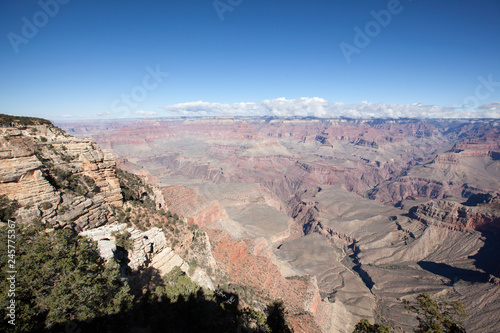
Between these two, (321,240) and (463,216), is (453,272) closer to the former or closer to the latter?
(463,216)

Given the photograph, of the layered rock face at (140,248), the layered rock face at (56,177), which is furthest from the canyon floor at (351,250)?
the layered rock face at (56,177)

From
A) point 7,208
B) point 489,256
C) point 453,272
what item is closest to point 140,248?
point 7,208

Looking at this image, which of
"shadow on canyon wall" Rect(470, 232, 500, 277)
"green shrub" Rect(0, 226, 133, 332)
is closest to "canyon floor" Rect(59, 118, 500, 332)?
"shadow on canyon wall" Rect(470, 232, 500, 277)

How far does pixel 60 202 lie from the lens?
1558cm

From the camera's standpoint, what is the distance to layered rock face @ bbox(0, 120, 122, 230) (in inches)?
543

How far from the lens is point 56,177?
1781 cm

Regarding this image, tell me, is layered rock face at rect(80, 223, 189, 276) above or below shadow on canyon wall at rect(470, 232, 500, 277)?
above

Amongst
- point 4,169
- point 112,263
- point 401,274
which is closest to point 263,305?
point 112,263

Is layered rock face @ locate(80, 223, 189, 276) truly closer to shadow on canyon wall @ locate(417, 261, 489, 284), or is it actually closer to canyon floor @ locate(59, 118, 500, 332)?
canyon floor @ locate(59, 118, 500, 332)

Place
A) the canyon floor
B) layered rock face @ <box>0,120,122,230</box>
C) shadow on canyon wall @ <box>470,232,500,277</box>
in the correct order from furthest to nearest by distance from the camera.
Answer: shadow on canyon wall @ <box>470,232,500,277</box>, the canyon floor, layered rock face @ <box>0,120,122,230</box>

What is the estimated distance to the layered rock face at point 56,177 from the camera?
13.8 metres

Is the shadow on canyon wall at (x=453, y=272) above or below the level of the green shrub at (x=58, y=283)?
below

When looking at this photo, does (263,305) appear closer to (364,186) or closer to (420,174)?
(364,186)

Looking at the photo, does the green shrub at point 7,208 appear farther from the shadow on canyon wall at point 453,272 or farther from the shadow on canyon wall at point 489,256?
the shadow on canyon wall at point 489,256
